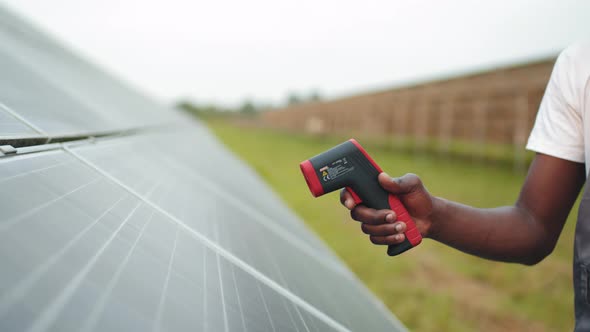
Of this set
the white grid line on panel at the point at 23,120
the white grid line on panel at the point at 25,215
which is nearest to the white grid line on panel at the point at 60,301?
the white grid line on panel at the point at 25,215

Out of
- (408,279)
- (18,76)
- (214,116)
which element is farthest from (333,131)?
(214,116)

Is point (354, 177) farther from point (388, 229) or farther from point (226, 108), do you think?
point (226, 108)

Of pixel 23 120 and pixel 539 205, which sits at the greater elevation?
pixel 23 120

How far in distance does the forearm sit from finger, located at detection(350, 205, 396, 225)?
24 cm

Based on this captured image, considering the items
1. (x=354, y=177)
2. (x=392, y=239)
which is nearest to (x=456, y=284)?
→ (x=392, y=239)

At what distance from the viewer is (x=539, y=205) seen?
172 cm

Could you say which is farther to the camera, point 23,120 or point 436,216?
point 436,216

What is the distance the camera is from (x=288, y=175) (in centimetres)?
1258

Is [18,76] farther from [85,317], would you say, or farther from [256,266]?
[85,317]

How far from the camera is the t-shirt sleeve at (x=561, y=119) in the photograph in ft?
4.97

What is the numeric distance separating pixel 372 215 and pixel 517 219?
650 millimetres

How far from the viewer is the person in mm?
1468

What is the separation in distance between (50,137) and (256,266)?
2.53 feet

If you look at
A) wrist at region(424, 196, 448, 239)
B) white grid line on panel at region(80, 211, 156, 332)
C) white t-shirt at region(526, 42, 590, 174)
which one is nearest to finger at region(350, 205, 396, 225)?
wrist at region(424, 196, 448, 239)
